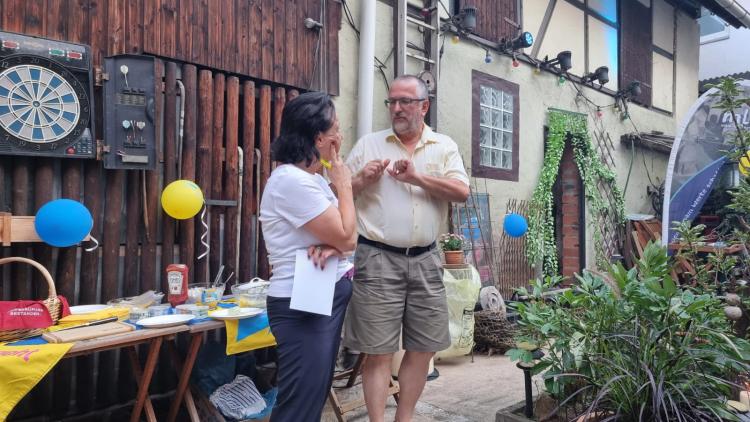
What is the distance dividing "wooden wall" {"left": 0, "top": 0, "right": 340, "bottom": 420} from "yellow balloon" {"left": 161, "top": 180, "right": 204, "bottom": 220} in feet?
0.52

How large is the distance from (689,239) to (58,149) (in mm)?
3202

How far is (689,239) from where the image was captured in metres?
2.33

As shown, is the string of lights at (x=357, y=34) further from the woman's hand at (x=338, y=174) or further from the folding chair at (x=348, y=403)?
the woman's hand at (x=338, y=174)

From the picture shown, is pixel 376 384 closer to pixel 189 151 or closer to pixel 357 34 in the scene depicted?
pixel 189 151

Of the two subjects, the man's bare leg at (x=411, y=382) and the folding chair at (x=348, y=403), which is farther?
the folding chair at (x=348, y=403)

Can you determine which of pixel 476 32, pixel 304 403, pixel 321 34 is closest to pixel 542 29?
pixel 476 32

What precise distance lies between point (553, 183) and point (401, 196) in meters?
4.72

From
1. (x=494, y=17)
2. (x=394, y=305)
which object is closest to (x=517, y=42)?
(x=494, y=17)

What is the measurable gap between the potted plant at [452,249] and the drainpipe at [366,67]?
1.16 meters

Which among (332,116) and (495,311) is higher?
(332,116)

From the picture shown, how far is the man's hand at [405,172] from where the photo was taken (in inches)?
84.7

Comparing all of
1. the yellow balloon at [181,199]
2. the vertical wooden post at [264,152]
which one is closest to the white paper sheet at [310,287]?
the yellow balloon at [181,199]

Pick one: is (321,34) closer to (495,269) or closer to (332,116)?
(332,116)

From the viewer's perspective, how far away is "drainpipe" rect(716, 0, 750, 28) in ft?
26.7
